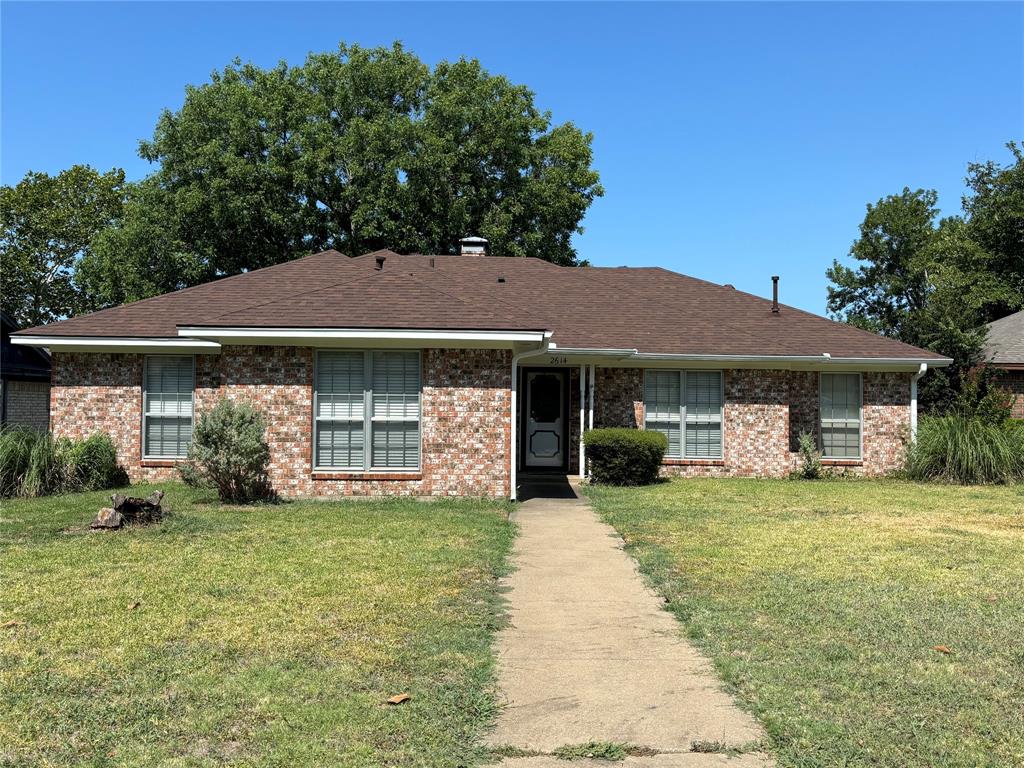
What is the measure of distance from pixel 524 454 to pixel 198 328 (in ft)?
28.0

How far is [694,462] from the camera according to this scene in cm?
1931

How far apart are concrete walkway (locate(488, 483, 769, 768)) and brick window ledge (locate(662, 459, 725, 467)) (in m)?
10.6

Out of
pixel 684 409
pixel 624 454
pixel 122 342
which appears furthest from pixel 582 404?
pixel 122 342

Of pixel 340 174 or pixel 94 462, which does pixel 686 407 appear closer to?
pixel 94 462

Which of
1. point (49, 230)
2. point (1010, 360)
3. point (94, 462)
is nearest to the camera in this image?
point (94, 462)

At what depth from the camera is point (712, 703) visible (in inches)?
196

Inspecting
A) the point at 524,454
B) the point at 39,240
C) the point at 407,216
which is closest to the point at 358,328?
the point at 524,454

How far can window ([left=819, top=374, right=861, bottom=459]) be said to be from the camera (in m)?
20.0

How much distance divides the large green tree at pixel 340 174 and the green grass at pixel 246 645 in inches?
857

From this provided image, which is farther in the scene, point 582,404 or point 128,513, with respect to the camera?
point 582,404

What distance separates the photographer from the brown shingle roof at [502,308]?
14.2 meters

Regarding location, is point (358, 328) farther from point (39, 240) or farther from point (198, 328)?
point (39, 240)

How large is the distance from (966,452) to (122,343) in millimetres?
17446

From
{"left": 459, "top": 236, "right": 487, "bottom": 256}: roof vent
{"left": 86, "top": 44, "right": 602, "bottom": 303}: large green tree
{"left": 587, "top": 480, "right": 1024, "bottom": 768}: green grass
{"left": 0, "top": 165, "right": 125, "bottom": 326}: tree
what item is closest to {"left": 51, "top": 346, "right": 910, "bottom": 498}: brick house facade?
{"left": 587, "top": 480, "right": 1024, "bottom": 768}: green grass
